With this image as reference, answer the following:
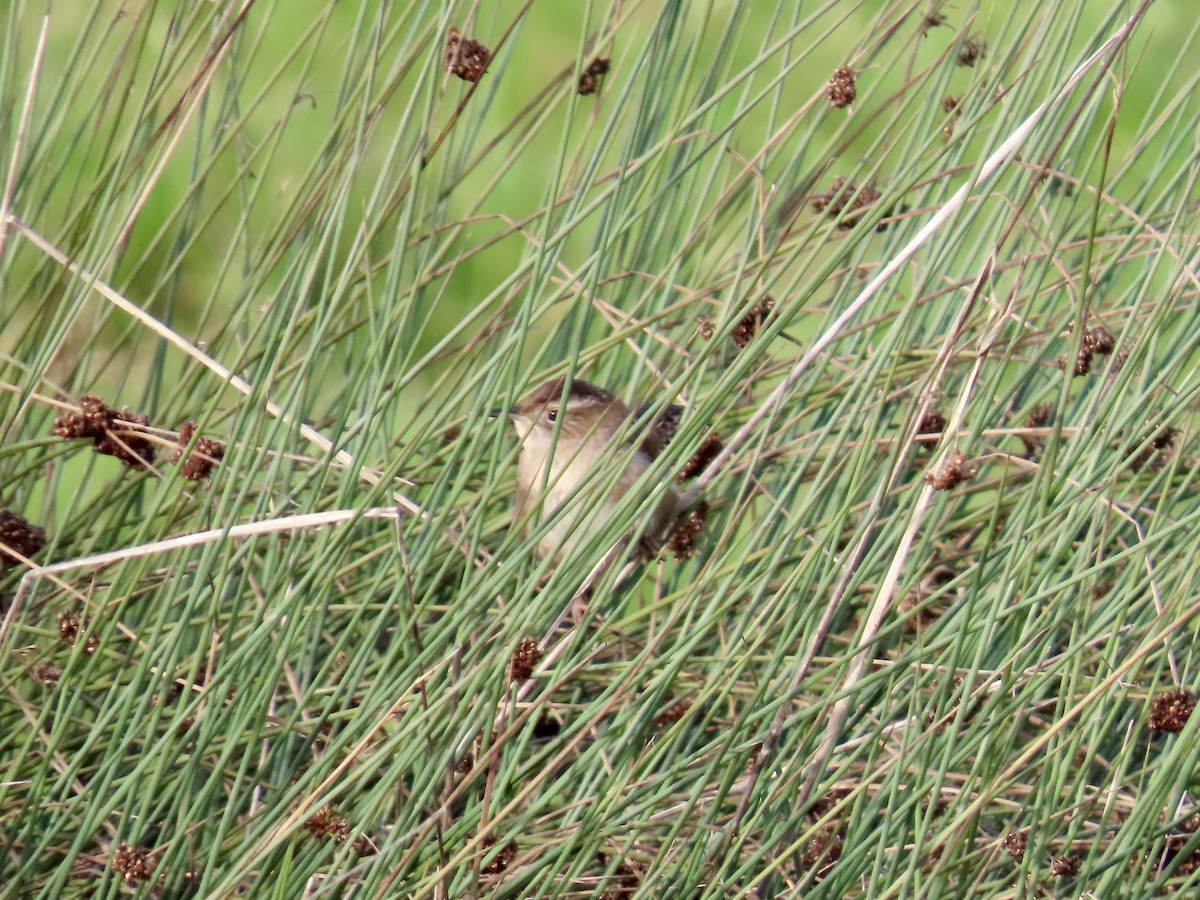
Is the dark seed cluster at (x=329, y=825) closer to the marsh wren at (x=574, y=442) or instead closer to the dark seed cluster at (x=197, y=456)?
the dark seed cluster at (x=197, y=456)

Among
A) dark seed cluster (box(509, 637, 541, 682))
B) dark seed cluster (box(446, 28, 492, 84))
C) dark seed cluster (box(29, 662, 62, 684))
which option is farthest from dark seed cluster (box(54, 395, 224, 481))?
dark seed cluster (box(446, 28, 492, 84))

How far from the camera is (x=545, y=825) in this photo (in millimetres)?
2152

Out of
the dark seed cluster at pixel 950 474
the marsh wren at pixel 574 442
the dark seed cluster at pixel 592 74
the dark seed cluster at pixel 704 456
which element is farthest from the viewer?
the marsh wren at pixel 574 442

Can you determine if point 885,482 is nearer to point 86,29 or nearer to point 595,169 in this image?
point 595,169

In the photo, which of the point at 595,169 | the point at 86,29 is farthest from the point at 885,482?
the point at 86,29

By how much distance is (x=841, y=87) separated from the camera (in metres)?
2.06

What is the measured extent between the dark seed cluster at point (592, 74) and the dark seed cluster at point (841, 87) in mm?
410

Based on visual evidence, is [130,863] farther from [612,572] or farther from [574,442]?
[574,442]

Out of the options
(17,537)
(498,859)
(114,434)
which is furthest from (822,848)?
(17,537)

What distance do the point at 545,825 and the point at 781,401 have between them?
2.49ft

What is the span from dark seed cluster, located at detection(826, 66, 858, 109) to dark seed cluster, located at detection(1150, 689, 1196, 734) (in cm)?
91

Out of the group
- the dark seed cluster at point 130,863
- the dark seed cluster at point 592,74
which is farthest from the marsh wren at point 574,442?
the dark seed cluster at point 130,863

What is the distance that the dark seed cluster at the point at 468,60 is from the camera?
185 centimetres

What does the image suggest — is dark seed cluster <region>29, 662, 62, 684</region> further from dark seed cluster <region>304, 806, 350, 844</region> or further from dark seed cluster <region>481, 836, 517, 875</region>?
dark seed cluster <region>481, 836, 517, 875</region>
